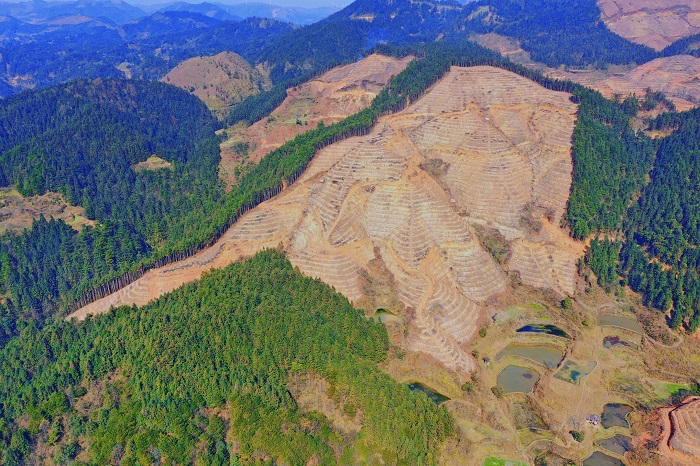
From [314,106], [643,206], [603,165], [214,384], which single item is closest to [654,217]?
[643,206]

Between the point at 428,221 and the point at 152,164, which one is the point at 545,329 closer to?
the point at 428,221

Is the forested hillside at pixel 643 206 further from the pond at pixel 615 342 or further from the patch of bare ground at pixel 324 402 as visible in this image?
the patch of bare ground at pixel 324 402

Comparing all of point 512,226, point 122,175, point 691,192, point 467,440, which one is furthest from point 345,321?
point 122,175

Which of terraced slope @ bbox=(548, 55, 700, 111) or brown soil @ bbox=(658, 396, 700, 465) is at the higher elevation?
terraced slope @ bbox=(548, 55, 700, 111)

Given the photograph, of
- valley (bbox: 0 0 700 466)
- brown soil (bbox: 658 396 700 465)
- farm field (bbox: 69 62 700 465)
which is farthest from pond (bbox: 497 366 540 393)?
brown soil (bbox: 658 396 700 465)

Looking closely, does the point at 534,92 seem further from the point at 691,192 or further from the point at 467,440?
the point at 467,440

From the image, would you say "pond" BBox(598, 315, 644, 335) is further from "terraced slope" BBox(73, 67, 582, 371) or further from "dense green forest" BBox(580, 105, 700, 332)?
"terraced slope" BBox(73, 67, 582, 371)
